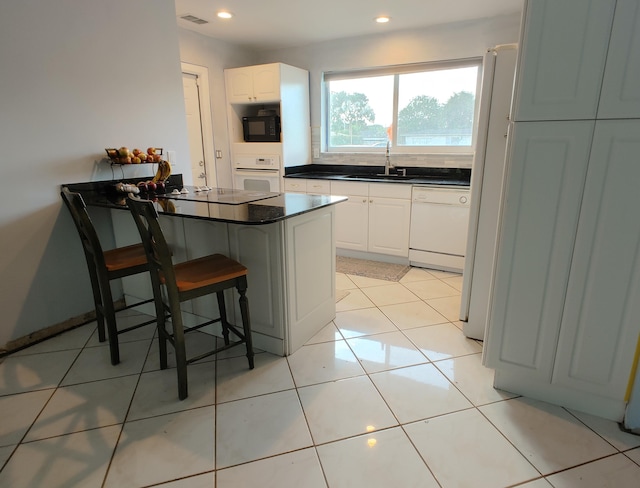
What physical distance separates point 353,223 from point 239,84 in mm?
2114

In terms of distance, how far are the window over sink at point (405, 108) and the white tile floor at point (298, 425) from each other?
253cm

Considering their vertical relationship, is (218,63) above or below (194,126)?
above

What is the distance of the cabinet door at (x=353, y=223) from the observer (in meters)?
3.93

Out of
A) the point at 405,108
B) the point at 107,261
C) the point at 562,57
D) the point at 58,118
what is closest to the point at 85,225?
the point at 107,261

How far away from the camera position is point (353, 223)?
400 centimetres

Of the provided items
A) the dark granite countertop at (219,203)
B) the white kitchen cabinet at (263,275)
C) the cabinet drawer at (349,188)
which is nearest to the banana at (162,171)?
the dark granite countertop at (219,203)

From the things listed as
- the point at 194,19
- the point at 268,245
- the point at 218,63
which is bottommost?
the point at 268,245

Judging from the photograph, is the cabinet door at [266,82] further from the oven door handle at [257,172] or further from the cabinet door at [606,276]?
the cabinet door at [606,276]

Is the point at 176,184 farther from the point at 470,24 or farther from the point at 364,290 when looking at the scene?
the point at 470,24

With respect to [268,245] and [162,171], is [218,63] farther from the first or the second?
[268,245]

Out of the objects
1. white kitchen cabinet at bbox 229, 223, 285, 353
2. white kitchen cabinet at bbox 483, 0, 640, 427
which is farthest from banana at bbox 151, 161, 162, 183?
white kitchen cabinet at bbox 483, 0, 640, 427

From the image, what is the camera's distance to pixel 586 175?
1.48 meters

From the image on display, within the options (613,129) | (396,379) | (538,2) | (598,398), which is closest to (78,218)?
(396,379)

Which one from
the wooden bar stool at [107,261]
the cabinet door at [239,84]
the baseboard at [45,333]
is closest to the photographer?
the wooden bar stool at [107,261]
